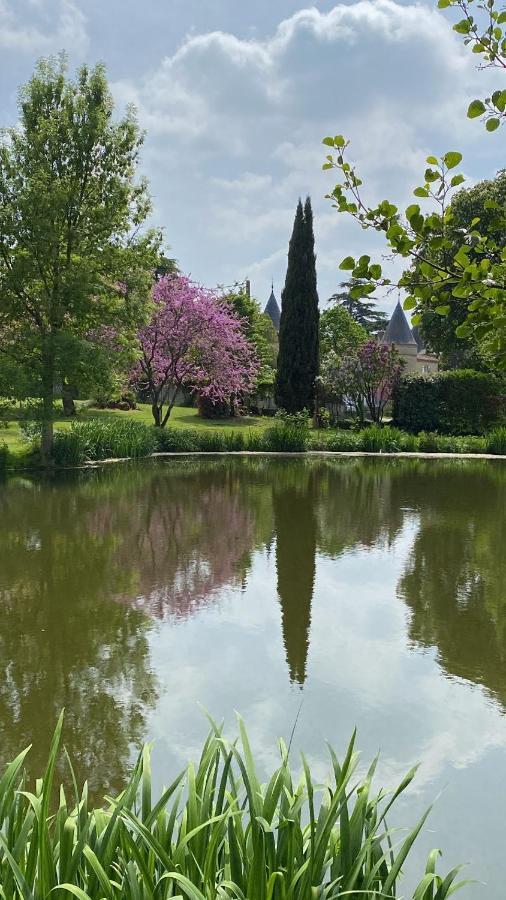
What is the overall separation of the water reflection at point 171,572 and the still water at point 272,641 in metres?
0.03

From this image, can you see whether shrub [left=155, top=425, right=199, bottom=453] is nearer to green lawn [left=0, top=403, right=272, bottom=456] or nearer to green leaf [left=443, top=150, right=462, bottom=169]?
green lawn [left=0, top=403, right=272, bottom=456]

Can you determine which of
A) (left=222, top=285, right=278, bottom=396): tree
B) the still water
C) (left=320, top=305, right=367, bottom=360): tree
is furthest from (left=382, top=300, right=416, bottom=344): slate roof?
the still water

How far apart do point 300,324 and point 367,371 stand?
14.3 ft

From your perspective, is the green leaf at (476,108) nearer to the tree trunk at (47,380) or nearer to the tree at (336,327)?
the tree trunk at (47,380)

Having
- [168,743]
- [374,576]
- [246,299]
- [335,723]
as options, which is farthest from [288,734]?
[246,299]

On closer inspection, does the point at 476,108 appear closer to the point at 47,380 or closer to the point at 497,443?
the point at 47,380

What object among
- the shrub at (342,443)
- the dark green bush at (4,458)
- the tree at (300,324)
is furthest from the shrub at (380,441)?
the dark green bush at (4,458)

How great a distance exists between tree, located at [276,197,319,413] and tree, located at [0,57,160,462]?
13.4 metres

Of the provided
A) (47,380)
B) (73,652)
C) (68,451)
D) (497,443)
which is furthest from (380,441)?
(73,652)

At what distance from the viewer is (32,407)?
16.8 m

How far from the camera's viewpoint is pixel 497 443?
22.9 m

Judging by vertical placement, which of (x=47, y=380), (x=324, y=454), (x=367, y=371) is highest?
→ (x=367, y=371)

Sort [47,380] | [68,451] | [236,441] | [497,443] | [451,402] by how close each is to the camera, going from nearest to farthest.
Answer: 1. [47,380]
2. [68,451]
3. [236,441]
4. [497,443]
5. [451,402]

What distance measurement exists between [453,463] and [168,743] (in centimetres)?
1794
